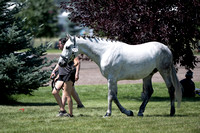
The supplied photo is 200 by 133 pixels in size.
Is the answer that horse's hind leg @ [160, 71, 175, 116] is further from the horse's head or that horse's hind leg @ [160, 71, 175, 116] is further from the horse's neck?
the horse's head

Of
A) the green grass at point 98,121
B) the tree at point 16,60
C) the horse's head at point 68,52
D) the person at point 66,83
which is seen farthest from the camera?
the tree at point 16,60

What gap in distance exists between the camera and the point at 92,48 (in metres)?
9.70

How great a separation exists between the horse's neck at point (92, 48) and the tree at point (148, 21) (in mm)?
4108

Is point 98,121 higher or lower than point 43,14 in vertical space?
lower

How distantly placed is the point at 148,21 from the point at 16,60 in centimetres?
461

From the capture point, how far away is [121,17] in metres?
14.0

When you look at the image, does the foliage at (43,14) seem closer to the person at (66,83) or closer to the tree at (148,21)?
the tree at (148,21)

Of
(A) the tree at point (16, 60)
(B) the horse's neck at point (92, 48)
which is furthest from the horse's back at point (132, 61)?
(A) the tree at point (16, 60)

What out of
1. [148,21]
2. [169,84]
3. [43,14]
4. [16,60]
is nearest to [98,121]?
[169,84]

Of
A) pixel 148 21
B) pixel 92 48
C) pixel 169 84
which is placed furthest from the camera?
pixel 148 21

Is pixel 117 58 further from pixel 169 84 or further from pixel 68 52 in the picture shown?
pixel 169 84

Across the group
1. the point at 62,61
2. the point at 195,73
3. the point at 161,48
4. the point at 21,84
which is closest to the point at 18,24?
the point at 21,84

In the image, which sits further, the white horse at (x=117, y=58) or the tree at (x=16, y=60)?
the tree at (x=16, y=60)

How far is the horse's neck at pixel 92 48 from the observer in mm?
9680
